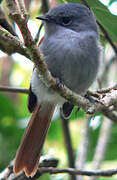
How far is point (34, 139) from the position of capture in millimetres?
3896

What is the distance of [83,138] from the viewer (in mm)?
3973

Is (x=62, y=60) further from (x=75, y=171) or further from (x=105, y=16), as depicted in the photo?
(x=75, y=171)

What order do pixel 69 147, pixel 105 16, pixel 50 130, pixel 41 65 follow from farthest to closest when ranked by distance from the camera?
pixel 50 130, pixel 69 147, pixel 105 16, pixel 41 65

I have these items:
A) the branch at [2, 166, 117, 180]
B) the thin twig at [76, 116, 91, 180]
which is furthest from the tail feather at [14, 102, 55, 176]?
the thin twig at [76, 116, 91, 180]

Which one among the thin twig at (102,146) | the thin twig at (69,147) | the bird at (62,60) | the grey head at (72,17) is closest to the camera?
the bird at (62,60)

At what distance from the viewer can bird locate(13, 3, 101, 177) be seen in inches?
126

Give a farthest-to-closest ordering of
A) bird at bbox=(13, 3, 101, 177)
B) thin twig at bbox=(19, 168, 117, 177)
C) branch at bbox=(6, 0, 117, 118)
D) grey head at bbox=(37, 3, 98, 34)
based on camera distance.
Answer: grey head at bbox=(37, 3, 98, 34) < bird at bbox=(13, 3, 101, 177) < thin twig at bbox=(19, 168, 117, 177) < branch at bbox=(6, 0, 117, 118)

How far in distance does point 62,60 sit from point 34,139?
3.79 feet

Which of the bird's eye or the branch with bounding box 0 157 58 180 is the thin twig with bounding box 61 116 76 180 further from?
the bird's eye

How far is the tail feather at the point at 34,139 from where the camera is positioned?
137 inches

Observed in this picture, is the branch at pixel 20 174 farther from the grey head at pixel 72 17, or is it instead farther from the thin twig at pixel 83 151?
the grey head at pixel 72 17

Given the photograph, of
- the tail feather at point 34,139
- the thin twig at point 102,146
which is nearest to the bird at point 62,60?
the tail feather at point 34,139

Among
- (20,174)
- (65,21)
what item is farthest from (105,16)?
(20,174)

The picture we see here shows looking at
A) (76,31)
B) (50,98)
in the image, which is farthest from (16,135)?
(76,31)
